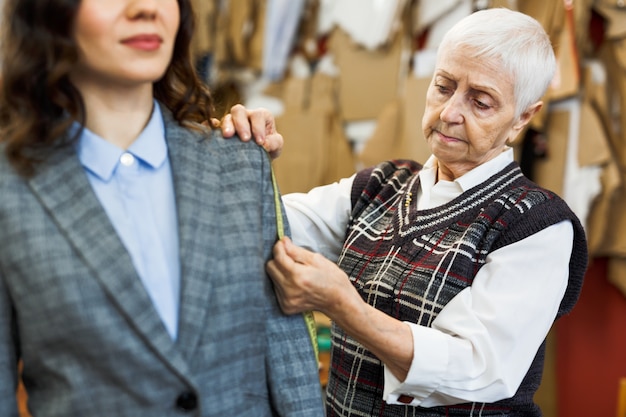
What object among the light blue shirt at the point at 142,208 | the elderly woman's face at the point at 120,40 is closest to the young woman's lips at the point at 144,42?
the elderly woman's face at the point at 120,40

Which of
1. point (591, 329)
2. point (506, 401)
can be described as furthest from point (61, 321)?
point (591, 329)

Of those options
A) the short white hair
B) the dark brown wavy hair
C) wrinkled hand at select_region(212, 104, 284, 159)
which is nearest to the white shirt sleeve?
the short white hair

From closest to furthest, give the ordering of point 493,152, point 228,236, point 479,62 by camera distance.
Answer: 1. point 228,236
2. point 479,62
3. point 493,152

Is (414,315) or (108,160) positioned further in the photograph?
(414,315)

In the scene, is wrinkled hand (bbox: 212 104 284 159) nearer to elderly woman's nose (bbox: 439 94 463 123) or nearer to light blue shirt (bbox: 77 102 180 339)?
light blue shirt (bbox: 77 102 180 339)

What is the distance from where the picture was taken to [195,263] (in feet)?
3.05

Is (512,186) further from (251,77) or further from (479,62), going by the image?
(251,77)

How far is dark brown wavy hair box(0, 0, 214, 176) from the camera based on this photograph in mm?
877

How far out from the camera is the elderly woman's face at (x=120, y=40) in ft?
2.86

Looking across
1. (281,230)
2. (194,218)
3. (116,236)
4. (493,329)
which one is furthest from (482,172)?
(116,236)

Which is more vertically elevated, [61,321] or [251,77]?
[61,321]

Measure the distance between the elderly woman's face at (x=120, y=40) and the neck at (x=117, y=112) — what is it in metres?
0.02

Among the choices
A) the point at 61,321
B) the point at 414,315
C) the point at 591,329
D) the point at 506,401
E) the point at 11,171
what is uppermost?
the point at 11,171

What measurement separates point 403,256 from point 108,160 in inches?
24.0
